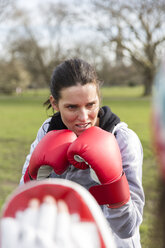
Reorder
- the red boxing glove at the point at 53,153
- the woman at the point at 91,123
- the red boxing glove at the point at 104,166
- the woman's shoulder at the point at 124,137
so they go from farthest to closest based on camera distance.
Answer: the woman's shoulder at the point at 124,137
the woman at the point at 91,123
the red boxing glove at the point at 53,153
the red boxing glove at the point at 104,166

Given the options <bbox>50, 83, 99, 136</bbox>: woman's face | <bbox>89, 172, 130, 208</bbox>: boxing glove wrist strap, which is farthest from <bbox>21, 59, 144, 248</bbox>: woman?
<bbox>89, 172, 130, 208</bbox>: boxing glove wrist strap

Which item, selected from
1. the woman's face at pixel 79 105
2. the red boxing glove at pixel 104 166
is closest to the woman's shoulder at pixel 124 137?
the woman's face at pixel 79 105

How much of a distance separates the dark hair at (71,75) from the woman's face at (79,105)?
3 cm

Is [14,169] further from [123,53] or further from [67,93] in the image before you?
[123,53]

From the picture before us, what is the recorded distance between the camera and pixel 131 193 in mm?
1511

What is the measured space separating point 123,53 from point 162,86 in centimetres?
2328

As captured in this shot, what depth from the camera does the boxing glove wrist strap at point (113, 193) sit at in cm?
127

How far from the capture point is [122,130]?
5.45 ft

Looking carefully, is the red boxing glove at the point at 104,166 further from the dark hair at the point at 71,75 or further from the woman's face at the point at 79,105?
the dark hair at the point at 71,75

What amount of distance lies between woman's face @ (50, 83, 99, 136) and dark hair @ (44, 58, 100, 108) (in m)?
Answer: 0.03

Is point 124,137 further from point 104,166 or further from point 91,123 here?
point 104,166

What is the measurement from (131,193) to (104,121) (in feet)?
1.36

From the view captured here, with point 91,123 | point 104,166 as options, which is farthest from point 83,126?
point 104,166

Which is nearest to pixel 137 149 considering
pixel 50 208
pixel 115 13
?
→ pixel 50 208
